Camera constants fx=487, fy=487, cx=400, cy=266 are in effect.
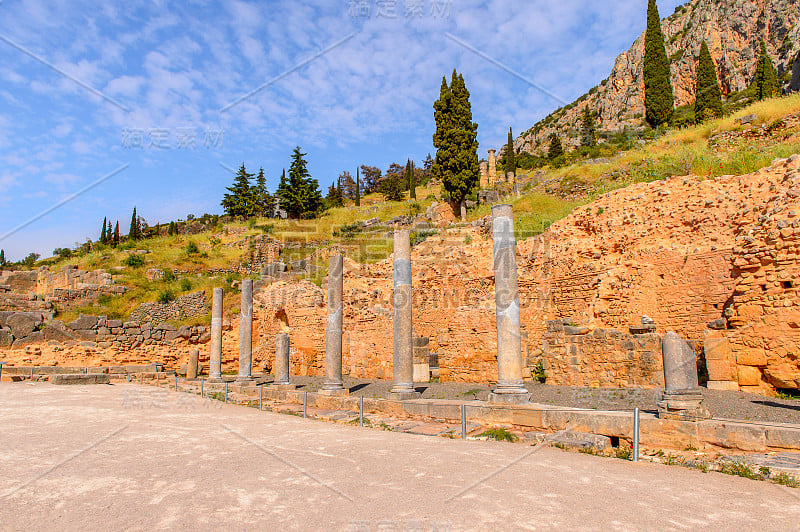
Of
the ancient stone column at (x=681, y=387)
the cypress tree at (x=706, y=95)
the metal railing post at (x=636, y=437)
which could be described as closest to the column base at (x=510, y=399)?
the ancient stone column at (x=681, y=387)

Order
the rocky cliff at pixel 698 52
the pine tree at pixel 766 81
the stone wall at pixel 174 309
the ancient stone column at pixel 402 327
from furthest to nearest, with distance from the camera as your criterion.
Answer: the rocky cliff at pixel 698 52, the pine tree at pixel 766 81, the stone wall at pixel 174 309, the ancient stone column at pixel 402 327

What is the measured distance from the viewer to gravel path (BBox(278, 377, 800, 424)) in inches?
339

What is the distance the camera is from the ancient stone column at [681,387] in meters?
7.35

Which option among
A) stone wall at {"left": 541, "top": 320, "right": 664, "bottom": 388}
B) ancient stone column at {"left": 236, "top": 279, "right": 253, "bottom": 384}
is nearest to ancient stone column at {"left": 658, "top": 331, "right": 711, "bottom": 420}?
stone wall at {"left": 541, "top": 320, "right": 664, "bottom": 388}

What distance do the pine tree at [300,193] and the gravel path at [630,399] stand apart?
4060 centimetres

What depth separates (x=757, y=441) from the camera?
21.6 feet

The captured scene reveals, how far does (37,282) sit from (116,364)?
12718 mm

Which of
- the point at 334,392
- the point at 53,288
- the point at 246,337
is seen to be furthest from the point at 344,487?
the point at 53,288

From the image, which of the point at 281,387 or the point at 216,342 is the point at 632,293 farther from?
the point at 216,342

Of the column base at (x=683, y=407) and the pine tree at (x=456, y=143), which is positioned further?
the pine tree at (x=456, y=143)

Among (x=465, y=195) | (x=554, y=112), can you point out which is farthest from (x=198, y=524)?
(x=554, y=112)

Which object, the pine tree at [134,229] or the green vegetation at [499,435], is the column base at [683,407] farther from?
the pine tree at [134,229]

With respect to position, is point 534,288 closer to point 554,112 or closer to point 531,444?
point 531,444

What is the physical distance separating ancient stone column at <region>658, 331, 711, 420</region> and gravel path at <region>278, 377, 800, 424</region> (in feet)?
4.85
